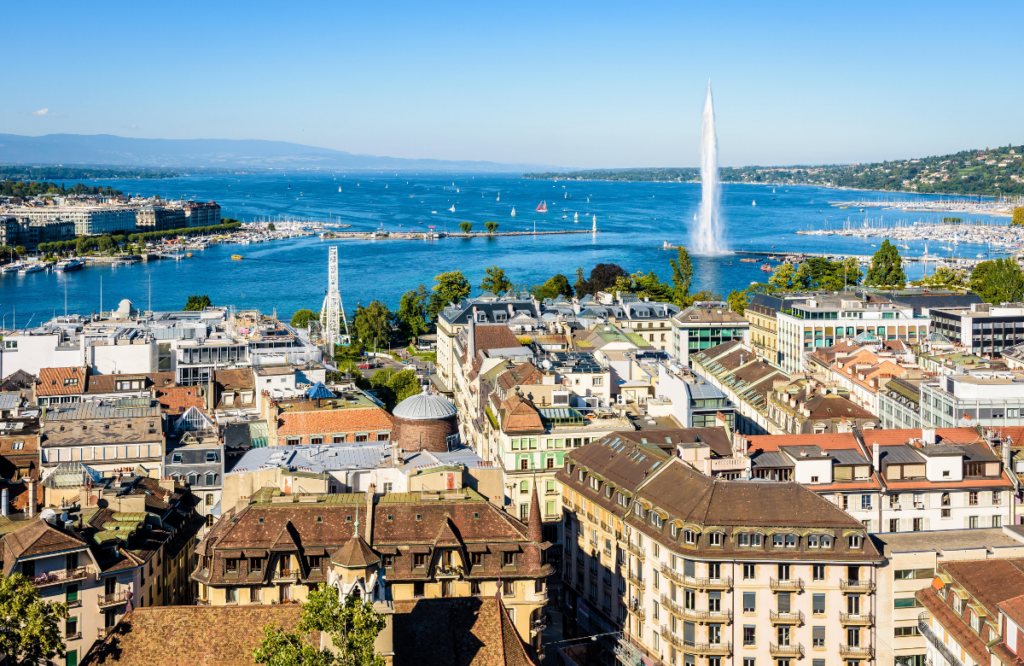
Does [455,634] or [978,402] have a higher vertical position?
[978,402]

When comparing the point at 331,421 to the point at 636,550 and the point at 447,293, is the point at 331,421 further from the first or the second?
the point at 447,293

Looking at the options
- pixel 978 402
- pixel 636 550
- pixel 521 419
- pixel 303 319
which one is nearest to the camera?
pixel 636 550

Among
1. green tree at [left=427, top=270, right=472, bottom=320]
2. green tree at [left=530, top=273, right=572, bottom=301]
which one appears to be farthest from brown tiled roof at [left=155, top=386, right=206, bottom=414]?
green tree at [left=530, top=273, right=572, bottom=301]

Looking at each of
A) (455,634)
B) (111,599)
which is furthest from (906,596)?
(111,599)

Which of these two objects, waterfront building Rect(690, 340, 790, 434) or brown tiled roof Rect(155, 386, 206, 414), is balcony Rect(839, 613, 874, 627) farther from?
brown tiled roof Rect(155, 386, 206, 414)

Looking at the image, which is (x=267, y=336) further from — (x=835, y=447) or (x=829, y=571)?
(x=829, y=571)

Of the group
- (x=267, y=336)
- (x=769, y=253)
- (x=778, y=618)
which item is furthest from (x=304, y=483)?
(x=769, y=253)
